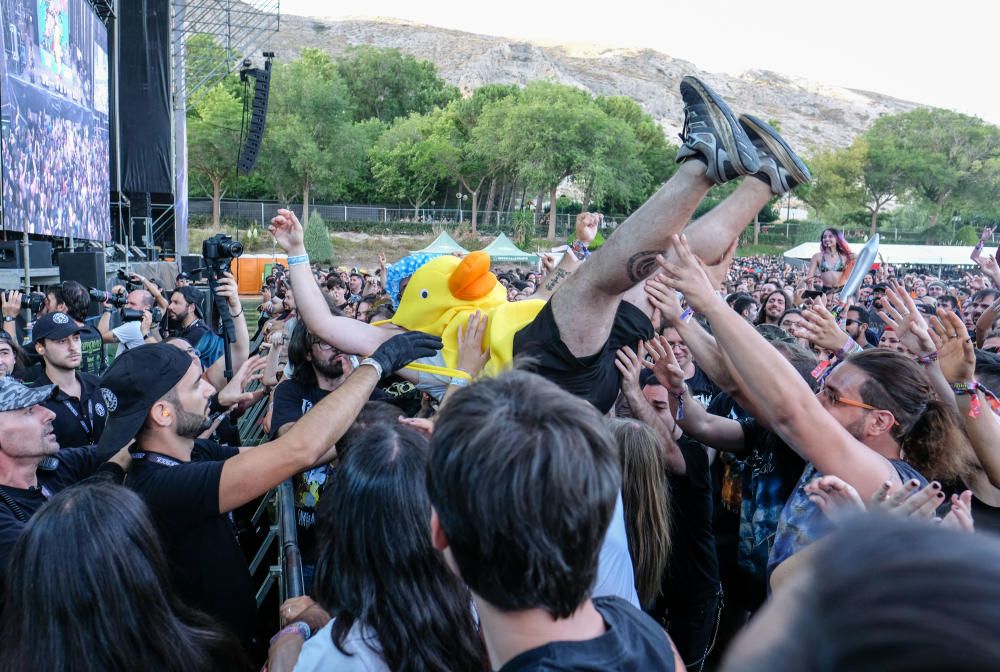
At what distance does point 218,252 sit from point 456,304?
5.78ft

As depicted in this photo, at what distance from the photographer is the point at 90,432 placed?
4672 millimetres

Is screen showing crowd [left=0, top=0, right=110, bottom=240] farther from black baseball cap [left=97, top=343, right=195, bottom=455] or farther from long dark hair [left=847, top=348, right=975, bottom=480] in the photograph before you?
long dark hair [left=847, top=348, right=975, bottom=480]

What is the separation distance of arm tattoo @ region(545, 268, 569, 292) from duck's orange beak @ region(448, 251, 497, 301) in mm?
766

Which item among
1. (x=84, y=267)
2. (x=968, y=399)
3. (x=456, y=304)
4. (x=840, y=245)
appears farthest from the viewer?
(x=84, y=267)

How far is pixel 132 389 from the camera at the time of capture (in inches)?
107

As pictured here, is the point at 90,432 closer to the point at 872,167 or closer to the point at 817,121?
the point at 872,167

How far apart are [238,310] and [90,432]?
3.83 feet

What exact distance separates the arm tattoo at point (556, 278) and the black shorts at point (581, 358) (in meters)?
0.85

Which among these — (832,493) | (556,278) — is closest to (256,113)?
(556,278)

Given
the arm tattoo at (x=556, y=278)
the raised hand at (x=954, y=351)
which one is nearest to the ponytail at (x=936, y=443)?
the raised hand at (x=954, y=351)

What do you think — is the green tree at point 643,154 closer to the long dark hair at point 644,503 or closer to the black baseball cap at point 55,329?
the black baseball cap at point 55,329

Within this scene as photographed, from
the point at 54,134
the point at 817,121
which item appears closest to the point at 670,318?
the point at 54,134

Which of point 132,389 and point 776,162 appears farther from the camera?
point 132,389

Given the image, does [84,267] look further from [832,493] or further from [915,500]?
[915,500]
